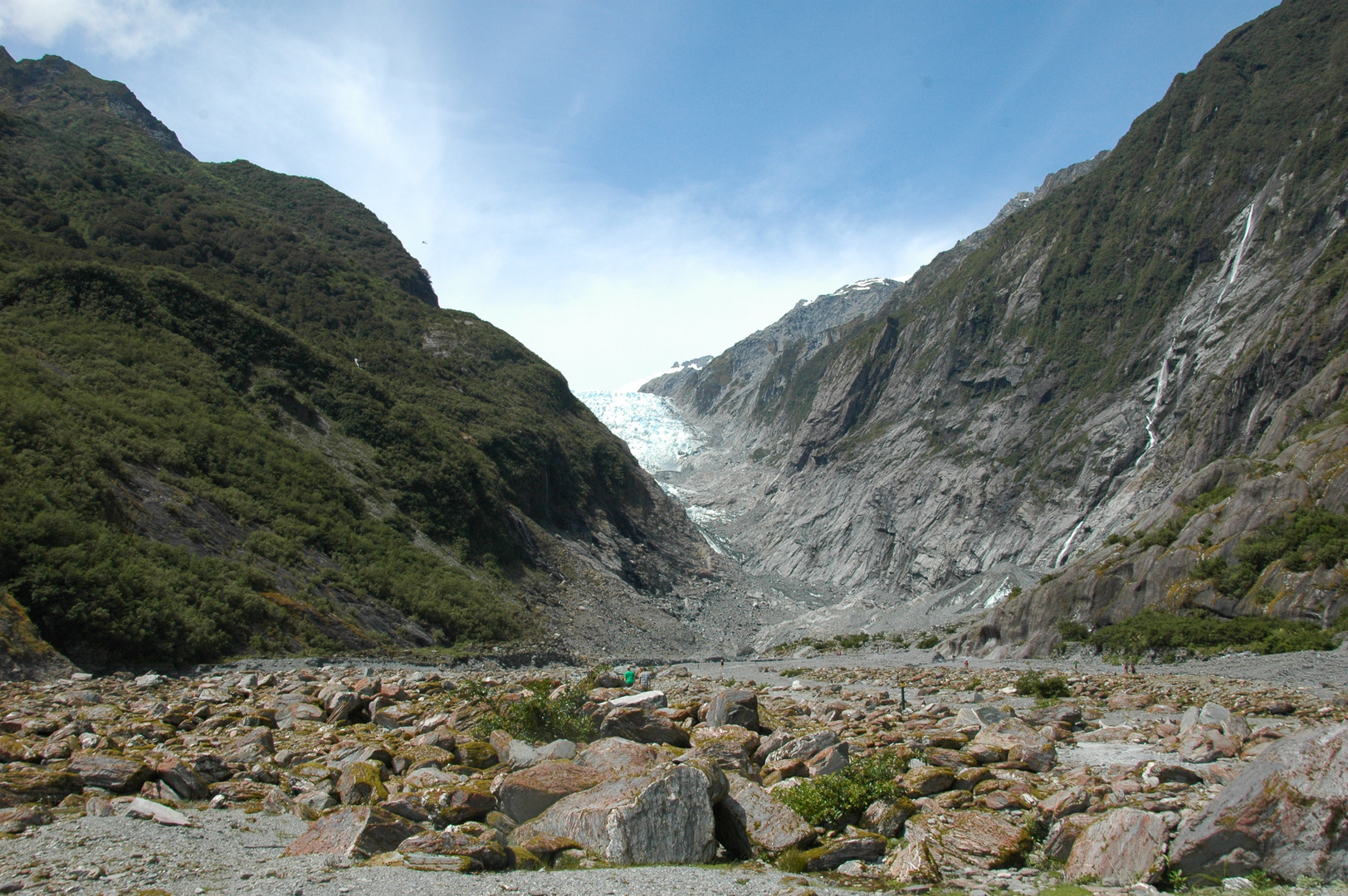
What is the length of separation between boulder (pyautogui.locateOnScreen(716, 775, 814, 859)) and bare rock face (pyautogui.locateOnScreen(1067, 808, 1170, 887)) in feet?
8.70

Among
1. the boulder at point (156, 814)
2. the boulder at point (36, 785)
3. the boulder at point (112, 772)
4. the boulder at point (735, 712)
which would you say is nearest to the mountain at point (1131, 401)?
the boulder at point (735, 712)

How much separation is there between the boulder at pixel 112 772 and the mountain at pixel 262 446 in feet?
50.2

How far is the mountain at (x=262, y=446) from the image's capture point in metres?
25.5

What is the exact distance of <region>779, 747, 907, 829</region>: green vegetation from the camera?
27.4 ft

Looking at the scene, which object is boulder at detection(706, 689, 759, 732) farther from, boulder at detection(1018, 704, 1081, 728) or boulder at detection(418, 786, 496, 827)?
boulder at detection(1018, 704, 1081, 728)

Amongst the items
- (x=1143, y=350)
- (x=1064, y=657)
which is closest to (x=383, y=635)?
(x=1064, y=657)

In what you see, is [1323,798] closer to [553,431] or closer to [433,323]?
[553,431]

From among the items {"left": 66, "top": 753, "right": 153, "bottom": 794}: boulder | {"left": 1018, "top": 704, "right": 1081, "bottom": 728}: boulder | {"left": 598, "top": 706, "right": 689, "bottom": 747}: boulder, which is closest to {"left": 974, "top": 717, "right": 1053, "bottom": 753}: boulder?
{"left": 1018, "top": 704, "right": 1081, "bottom": 728}: boulder

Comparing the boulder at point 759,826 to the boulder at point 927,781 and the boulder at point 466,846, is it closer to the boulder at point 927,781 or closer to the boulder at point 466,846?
the boulder at point 927,781

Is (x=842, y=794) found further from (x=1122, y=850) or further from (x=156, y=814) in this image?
(x=156, y=814)

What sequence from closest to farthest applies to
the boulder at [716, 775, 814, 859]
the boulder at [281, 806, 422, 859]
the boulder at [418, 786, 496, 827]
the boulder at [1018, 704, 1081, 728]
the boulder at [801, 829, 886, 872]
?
1. the boulder at [281, 806, 422, 859]
2. the boulder at [801, 829, 886, 872]
3. the boulder at [716, 775, 814, 859]
4. the boulder at [418, 786, 496, 827]
5. the boulder at [1018, 704, 1081, 728]

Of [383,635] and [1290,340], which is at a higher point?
[1290,340]

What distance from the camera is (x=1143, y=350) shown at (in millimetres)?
80125

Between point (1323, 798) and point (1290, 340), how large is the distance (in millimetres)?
61596
